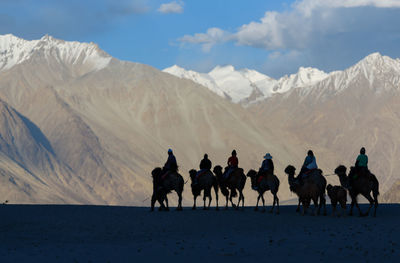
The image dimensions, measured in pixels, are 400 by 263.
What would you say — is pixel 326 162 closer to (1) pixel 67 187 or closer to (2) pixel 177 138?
(2) pixel 177 138

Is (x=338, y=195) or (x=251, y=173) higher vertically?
(x=251, y=173)

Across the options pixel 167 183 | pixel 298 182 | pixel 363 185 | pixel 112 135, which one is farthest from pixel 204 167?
pixel 112 135

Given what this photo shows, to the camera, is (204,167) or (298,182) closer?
(298,182)

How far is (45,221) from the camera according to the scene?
22.7m

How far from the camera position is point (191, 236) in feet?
63.2

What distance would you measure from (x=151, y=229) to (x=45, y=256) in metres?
6.54

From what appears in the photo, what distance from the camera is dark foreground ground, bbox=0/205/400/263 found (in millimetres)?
15211

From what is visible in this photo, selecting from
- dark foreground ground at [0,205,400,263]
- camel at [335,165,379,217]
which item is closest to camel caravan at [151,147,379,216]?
camel at [335,165,379,217]

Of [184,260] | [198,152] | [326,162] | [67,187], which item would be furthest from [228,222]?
[326,162]

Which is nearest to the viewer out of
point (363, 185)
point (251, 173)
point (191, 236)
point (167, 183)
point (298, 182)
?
point (191, 236)

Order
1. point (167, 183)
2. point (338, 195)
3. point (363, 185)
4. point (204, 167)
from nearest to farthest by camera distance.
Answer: point (338, 195), point (363, 185), point (167, 183), point (204, 167)

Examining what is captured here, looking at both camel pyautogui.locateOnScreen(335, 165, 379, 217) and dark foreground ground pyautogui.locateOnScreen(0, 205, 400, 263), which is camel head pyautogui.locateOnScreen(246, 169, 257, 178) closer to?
dark foreground ground pyautogui.locateOnScreen(0, 205, 400, 263)

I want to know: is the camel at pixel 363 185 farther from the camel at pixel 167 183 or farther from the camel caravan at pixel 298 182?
the camel at pixel 167 183

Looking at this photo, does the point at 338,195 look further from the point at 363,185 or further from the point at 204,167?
the point at 204,167
